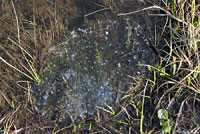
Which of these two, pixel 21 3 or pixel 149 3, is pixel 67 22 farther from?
pixel 149 3

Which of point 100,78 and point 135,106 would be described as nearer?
point 135,106

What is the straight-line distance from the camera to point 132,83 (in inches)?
62.0

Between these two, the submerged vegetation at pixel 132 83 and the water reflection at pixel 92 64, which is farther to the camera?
the water reflection at pixel 92 64

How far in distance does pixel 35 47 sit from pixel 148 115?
1077 millimetres

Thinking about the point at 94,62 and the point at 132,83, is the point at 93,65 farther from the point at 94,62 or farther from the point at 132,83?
the point at 132,83

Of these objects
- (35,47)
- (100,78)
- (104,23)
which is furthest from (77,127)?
(104,23)

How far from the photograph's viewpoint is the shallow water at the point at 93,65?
5.16 ft

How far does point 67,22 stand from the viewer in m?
1.83

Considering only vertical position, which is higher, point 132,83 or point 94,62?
point 94,62

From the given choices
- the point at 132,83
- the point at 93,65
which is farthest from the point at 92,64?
the point at 132,83

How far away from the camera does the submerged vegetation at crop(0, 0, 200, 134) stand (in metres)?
1.45

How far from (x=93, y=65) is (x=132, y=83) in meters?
0.35

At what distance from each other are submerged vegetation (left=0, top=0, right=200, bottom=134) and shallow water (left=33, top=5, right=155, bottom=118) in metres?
0.05

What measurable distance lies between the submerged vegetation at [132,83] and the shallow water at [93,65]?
2.0 inches
